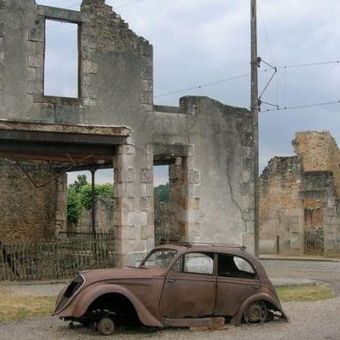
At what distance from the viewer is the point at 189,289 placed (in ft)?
32.6

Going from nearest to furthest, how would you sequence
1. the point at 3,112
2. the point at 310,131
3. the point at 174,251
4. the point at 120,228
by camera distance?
1. the point at 174,251
2. the point at 3,112
3. the point at 120,228
4. the point at 310,131

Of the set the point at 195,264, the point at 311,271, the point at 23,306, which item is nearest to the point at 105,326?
the point at 195,264

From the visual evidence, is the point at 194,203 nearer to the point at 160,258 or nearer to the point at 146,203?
the point at 146,203

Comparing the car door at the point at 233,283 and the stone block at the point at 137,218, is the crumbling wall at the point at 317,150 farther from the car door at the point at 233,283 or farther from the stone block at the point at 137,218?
the car door at the point at 233,283

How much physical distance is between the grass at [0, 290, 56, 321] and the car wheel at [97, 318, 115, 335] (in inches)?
82.0

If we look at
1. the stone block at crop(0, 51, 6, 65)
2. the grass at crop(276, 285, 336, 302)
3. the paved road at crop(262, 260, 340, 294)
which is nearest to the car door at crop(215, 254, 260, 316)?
the grass at crop(276, 285, 336, 302)

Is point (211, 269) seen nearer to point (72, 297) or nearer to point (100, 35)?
point (72, 297)

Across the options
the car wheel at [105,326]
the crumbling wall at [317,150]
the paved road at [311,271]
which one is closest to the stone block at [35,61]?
the car wheel at [105,326]

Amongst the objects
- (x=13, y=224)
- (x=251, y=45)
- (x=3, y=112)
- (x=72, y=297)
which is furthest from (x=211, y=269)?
(x=13, y=224)

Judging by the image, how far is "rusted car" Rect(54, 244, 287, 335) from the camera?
9.50 m

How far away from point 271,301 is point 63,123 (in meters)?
6.30

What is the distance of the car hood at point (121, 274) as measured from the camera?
957 centimetres

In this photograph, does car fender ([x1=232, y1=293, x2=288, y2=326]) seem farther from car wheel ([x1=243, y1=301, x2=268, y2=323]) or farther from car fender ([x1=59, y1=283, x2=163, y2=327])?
car fender ([x1=59, y1=283, x2=163, y2=327])

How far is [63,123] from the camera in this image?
14.5 metres
